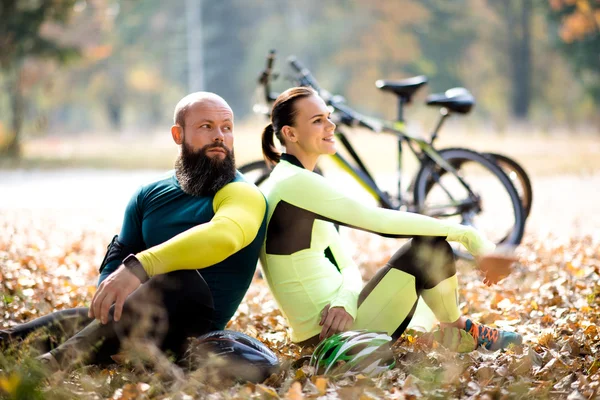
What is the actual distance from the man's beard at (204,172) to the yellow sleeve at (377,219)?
0.36 m

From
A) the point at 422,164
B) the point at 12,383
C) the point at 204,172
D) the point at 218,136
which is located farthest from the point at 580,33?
the point at 12,383

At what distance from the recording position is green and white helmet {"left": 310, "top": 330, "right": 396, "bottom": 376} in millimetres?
3824

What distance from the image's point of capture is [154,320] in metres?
3.73

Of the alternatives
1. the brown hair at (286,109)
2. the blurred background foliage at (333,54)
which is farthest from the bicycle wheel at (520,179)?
the blurred background foliage at (333,54)

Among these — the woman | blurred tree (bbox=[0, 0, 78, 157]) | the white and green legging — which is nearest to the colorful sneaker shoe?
the woman

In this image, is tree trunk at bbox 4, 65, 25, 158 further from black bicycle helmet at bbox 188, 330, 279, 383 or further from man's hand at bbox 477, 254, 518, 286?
man's hand at bbox 477, 254, 518, 286

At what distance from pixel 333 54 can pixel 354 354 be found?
128 feet

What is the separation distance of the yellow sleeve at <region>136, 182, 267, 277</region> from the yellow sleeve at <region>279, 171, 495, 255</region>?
0.95ft

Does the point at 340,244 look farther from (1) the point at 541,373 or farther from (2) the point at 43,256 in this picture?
(2) the point at 43,256

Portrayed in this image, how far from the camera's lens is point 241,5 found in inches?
1887

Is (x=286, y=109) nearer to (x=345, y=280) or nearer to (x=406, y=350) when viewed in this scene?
(x=345, y=280)

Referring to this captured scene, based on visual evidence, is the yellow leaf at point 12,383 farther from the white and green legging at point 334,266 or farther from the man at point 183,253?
the white and green legging at point 334,266

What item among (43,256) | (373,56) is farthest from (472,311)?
(373,56)

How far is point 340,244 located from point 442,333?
0.69 metres
